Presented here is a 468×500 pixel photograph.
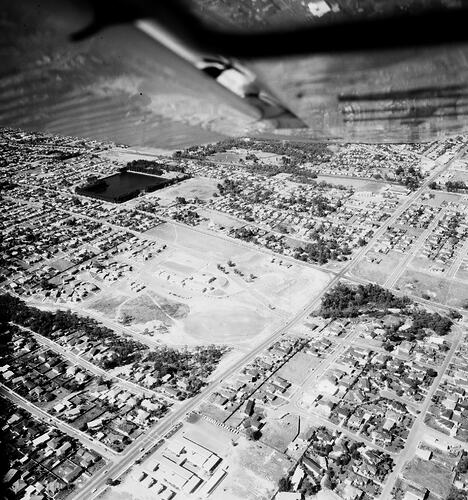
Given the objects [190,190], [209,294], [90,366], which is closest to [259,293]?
[209,294]

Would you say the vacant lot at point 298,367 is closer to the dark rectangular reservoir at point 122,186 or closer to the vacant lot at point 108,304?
the vacant lot at point 108,304

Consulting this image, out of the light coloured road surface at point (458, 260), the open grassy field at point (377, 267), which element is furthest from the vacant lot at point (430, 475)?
the light coloured road surface at point (458, 260)

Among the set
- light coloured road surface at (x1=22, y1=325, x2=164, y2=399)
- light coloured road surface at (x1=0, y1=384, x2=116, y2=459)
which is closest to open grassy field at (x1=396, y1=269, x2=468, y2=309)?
light coloured road surface at (x1=22, y1=325, x2=164, y2=399)

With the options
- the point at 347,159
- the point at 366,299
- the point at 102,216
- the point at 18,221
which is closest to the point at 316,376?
the point at 366,299

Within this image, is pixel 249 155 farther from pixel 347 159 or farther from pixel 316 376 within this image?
pixel 316 376

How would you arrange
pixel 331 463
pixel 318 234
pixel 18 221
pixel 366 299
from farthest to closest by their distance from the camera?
pixel 18 221
pixel 318 234
pixel 366 299
pixel 331 463

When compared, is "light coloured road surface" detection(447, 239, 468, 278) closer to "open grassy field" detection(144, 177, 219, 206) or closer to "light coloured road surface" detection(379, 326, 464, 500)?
"light coloured road surface" detection(379, 326, 464, 500)

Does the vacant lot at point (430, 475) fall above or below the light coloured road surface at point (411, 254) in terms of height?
below
